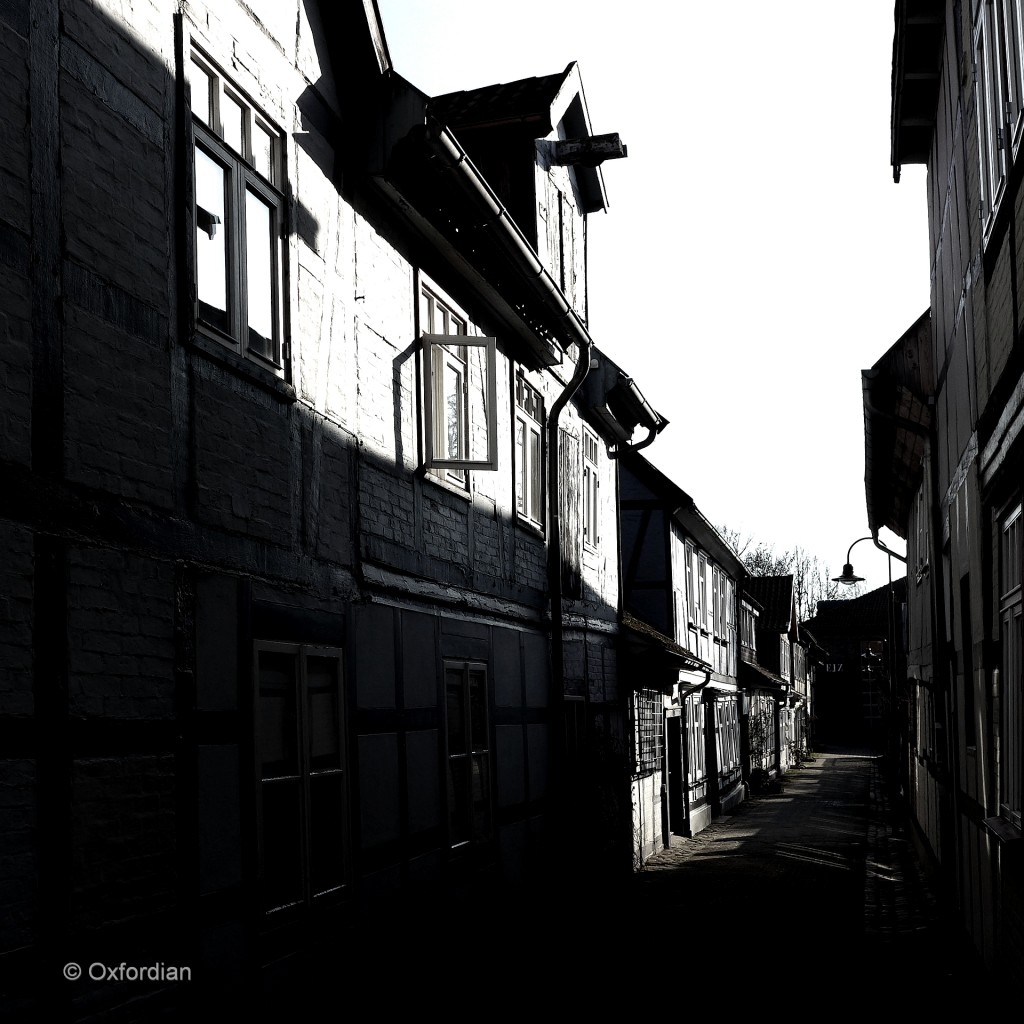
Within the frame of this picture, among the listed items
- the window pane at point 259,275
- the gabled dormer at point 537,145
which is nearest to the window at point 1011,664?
the window pane at point 259,275

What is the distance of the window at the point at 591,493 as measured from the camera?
1711cm

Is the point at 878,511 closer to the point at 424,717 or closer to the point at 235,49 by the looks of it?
the point at 424,717

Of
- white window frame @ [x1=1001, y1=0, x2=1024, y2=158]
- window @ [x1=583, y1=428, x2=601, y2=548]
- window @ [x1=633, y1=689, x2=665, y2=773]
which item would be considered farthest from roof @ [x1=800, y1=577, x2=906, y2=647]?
white window frame @ [x1=1001, y1=0, x2=1024, y2=158]

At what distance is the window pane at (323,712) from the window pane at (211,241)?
86.5 inches

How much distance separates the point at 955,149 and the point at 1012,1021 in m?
6.16

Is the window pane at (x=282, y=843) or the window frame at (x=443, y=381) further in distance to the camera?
the window frame at (x=443, y=381)

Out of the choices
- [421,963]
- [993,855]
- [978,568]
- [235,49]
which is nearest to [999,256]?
[978,568]

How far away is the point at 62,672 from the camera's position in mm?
5555

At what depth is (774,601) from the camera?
172ft

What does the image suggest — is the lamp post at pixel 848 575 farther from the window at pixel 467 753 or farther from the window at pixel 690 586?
the window at pixel 467 753

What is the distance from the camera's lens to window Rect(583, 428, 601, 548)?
674 inches

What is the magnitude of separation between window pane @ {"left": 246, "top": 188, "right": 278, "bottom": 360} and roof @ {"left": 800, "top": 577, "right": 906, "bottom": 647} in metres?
77.1

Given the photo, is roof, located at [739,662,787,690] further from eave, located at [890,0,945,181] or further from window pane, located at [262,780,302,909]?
window pane, located at [262,780,302,909]

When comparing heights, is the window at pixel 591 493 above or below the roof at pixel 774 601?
above
